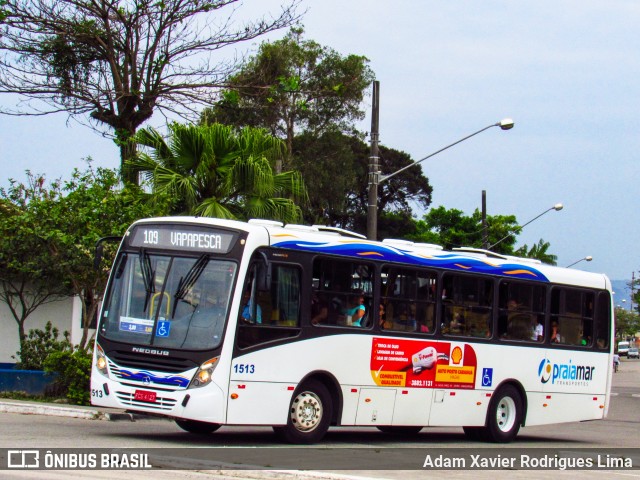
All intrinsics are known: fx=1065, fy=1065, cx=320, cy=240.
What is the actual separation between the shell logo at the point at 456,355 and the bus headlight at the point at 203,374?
15.8 feet

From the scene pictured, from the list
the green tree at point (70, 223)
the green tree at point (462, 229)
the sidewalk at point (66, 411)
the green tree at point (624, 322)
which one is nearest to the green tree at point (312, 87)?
the green tree at point (462, 229)

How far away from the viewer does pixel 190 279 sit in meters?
13.4

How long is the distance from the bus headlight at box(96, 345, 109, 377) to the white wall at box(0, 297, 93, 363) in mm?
13464

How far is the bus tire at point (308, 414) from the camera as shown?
553 inches

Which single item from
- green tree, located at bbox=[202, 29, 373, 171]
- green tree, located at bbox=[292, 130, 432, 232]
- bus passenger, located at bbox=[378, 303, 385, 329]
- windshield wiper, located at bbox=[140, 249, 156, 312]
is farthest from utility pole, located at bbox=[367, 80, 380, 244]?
green tree, located at bbox=[292, 130, 432, 232]

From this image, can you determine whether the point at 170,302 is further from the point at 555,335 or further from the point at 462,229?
the point at 462,229

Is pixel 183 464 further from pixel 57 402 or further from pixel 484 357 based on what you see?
pixel 57 402

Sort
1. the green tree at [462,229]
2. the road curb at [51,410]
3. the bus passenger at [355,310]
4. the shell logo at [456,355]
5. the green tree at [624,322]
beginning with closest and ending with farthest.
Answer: the bus passenger at [355,310] → the shell logo at [456,355] → the road curb at [51,410] → the green tree at [462,229] → the green tree at [624,322]

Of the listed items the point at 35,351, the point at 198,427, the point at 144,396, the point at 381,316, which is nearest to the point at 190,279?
the point at 144,396

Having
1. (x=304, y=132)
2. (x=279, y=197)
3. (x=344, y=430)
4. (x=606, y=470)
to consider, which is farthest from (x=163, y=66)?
(x=304, y=132)

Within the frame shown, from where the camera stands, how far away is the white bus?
1322 centimetres

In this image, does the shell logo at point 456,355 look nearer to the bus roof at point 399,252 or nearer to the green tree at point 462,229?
the bus roof at point 399,252

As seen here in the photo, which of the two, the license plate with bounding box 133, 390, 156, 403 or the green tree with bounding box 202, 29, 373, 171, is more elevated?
the green tree with bounding box 202, 29, 373, 171

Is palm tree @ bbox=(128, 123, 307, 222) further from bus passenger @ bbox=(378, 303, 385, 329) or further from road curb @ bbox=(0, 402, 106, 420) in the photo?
bus passenger @ bbox=(378, 303, 385, 329)
